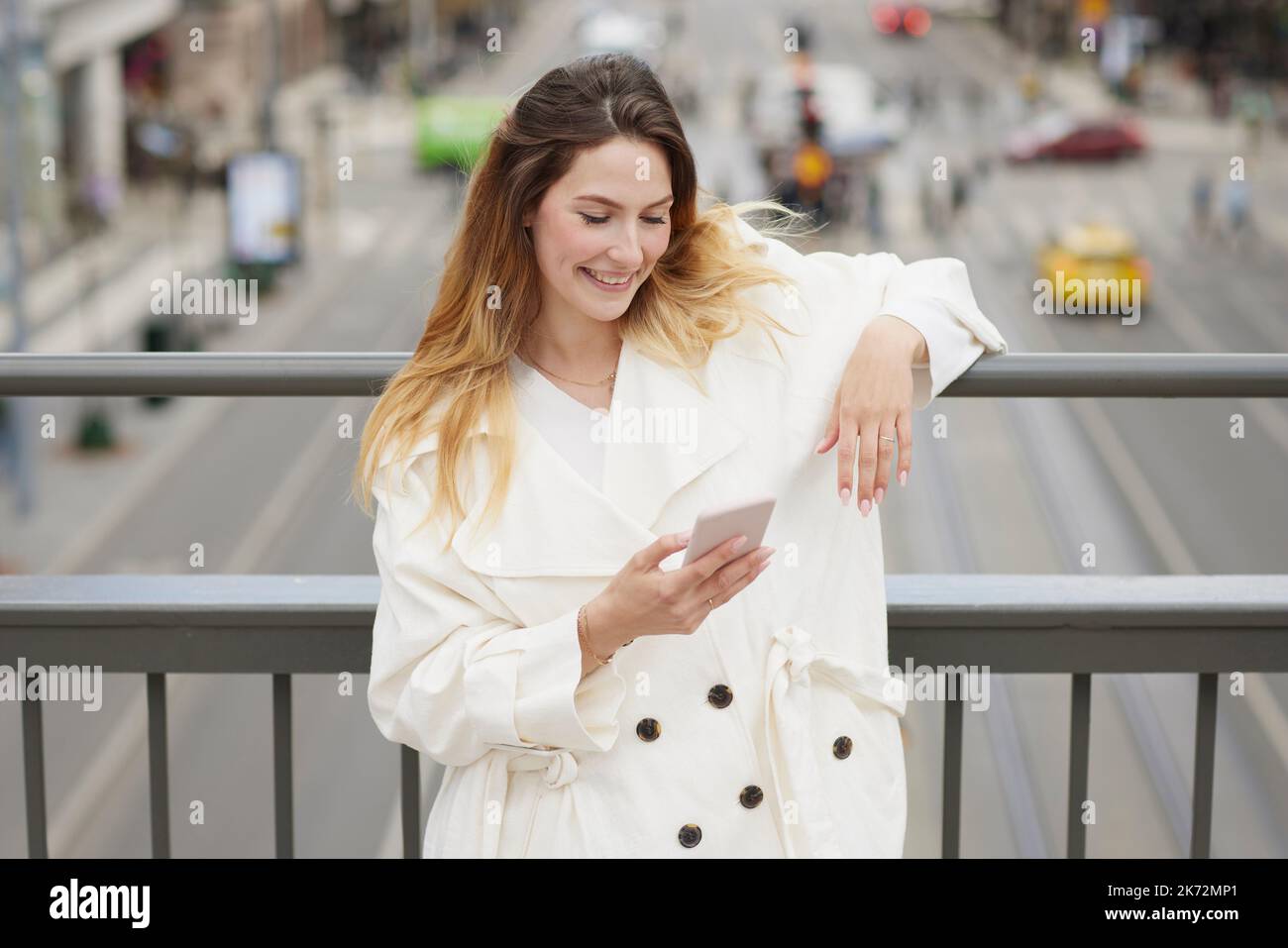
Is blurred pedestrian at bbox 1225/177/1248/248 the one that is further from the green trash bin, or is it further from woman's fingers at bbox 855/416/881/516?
woman's fingers at bbox 855/416/881/516

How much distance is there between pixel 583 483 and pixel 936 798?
11440 mm

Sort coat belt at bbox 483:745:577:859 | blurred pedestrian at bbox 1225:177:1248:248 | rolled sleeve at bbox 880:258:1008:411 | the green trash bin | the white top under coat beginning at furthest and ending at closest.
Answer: blurred pedestrian at bbox 1225:177:1248:248, the green trash bin, rolled sleeve at bbox 880:258:1008:411, the white top under coat, coat belt at bbox 483:745:577:859

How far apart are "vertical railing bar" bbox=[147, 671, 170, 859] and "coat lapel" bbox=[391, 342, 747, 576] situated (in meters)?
0.90

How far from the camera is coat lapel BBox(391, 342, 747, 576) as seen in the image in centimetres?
293

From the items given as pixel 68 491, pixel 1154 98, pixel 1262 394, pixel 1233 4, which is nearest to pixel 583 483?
pixel 1262 394

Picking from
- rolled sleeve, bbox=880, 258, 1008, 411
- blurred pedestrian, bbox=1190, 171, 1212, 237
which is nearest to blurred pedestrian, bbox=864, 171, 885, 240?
blurred pedestrian, bbox=1190, 171, 1212, 237

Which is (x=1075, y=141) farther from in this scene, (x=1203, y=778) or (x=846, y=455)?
(x=846, y=455)

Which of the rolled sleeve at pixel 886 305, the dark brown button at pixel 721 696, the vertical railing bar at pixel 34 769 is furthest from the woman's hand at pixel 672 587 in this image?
the vertical railing bar at pixel 34 769

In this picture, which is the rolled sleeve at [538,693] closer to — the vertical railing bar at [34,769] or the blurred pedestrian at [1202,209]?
the vertical railing bar at [34,769]

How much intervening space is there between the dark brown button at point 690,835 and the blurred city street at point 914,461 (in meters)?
1.36

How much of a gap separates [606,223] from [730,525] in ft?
2.00

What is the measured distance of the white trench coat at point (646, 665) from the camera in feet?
9.45

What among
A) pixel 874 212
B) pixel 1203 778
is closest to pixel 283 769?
pixel 1203 778
